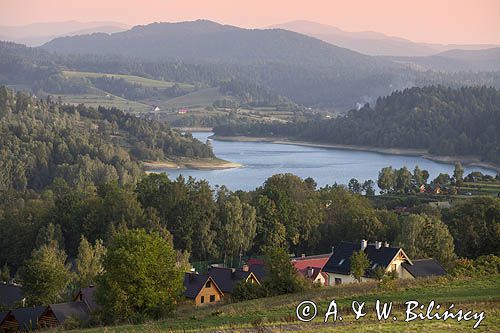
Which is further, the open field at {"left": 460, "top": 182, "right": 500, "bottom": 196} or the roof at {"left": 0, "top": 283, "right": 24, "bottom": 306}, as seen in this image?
the open field at {"left": 460, "top": 182, "right": 500, "bottom": 196}

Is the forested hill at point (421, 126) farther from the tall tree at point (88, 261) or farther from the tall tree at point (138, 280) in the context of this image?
the tall tree at point (138, 280)

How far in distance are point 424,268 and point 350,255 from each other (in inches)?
82.9

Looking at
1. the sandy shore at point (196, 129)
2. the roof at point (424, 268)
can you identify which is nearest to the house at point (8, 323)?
the roof at point (424, 268)

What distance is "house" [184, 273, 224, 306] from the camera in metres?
17.2

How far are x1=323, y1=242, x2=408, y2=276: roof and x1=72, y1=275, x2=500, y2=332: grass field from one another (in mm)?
6820

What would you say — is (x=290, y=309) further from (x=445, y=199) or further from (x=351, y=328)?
(x=445, y=199)

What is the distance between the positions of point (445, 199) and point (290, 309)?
103ft

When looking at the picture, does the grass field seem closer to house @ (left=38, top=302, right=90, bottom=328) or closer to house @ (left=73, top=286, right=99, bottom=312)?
house @ (left=38, top=302, right=90, bottom=328)

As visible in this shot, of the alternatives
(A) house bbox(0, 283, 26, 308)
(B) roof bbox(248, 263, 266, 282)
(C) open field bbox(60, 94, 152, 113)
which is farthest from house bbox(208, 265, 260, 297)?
(C) open field bbox(60, 94, 152, 113)

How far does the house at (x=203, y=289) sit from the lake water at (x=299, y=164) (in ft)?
99.3

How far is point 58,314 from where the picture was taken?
47.8 feet

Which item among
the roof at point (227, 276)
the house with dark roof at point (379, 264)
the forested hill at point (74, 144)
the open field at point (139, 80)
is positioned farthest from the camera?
the open field at point (139, 80)

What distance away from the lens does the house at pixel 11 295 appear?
59.2ft

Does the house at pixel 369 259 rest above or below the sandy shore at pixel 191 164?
above
